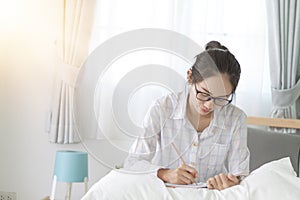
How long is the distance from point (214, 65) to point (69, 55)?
1.59 m

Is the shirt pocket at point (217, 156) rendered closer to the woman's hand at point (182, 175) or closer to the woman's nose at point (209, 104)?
the woman's hand at point (182, 175)

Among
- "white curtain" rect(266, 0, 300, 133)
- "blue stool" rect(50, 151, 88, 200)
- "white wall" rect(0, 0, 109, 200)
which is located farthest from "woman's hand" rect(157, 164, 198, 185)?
"white wall" rect(0, 0, 109, 200)

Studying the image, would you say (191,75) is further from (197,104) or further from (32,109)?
(32,109)

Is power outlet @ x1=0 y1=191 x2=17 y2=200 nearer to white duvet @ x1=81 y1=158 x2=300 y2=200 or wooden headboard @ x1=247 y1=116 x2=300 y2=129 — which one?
wooden headboard @ x1=247 y1=116 x2=300 y2=129

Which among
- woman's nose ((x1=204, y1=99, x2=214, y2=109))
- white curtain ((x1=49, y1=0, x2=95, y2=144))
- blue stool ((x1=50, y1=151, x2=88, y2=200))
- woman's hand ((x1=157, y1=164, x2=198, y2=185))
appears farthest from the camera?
white curtain ((x1=49, y1=0, x2=95, y2=144))

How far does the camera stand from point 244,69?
2.67m

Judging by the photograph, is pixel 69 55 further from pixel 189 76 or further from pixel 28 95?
pixel 189 76

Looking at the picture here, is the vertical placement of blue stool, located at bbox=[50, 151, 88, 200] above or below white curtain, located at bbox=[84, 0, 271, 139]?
below

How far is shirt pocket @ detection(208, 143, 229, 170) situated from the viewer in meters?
1.64

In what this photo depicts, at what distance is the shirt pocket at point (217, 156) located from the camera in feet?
5.38

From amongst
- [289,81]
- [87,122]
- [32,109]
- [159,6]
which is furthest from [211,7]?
[87,122]

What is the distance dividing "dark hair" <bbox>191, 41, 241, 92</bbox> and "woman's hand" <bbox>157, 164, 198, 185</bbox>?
28cm

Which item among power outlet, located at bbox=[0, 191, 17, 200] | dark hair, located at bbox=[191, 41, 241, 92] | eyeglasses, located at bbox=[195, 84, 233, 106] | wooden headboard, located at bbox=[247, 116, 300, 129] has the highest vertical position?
dark hair, located at bbox=[191, 41, 241, 92]

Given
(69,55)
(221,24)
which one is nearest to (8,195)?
(69,55)
